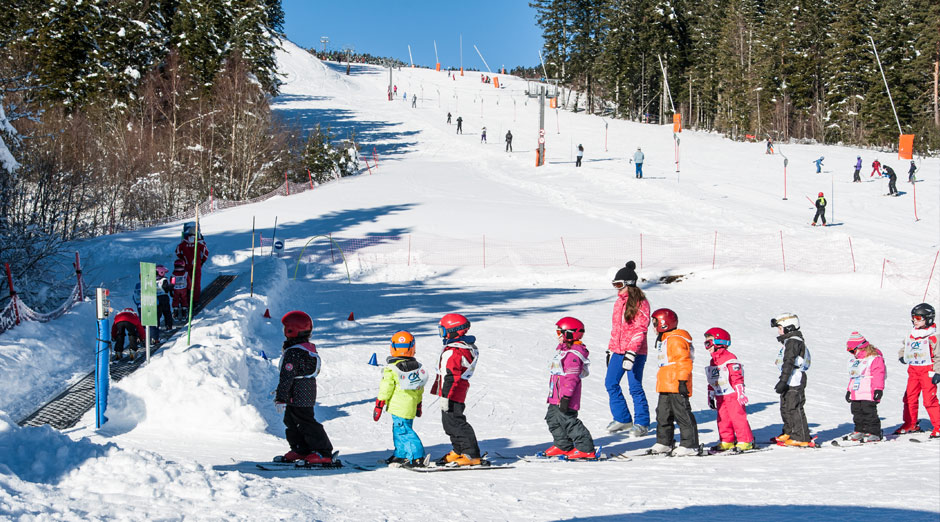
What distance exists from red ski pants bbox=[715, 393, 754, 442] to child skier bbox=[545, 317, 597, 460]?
155 centimetres

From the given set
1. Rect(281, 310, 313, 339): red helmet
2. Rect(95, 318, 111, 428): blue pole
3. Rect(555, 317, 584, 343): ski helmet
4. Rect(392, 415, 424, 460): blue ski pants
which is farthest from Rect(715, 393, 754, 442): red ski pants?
Rect(95, 318, 111, 428): blue pole

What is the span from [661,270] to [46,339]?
17.7 m

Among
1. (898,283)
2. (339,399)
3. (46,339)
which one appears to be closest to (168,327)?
(46,339)

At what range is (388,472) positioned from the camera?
6.88m

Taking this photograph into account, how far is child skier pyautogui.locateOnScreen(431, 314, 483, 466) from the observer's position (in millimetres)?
7125

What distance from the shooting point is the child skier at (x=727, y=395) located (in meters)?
8.18

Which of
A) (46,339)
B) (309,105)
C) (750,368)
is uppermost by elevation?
(309,105)

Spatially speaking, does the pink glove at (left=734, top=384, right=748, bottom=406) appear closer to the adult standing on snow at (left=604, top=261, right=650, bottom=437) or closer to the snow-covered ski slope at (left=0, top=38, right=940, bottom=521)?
the snow-covered ski slope at (left=0, top=38, right=940, bottom=521)

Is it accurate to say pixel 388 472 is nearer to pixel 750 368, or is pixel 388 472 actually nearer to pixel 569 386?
pixel 569 386

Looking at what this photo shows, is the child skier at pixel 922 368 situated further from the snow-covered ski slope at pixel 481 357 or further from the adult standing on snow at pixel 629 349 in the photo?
the adult standing on snow at pixel 629 349

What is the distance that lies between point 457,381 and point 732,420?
321 centimetres

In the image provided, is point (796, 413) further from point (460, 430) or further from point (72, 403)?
point (72, 403)

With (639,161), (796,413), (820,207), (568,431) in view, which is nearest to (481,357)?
(568,431)

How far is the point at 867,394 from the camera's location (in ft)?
29.1
